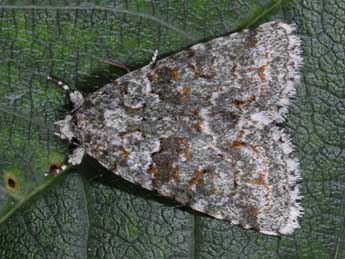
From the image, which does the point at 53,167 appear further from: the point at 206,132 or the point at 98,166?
the point at 206,132

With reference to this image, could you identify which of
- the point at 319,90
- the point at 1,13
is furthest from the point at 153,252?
the point at 1,13

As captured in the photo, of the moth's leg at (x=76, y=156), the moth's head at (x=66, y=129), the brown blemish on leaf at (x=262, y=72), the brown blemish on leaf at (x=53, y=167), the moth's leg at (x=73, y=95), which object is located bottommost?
the brown blemish on leaf at (x=53, y=167)

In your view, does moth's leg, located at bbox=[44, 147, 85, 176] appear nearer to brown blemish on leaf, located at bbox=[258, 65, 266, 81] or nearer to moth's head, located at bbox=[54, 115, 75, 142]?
moth's head, located at bbox=[54, 115, 75, 142]

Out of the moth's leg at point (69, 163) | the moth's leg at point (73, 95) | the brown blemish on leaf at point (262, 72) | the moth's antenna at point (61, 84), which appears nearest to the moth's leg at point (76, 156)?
the moth's leg at point (69, 163)

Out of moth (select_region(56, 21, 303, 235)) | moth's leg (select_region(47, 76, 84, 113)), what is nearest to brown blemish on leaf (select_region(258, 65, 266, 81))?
moth (select_region(56, 21, 303, 235))

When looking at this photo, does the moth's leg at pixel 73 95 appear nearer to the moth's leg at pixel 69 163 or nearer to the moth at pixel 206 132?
the moth at pixel 206 132

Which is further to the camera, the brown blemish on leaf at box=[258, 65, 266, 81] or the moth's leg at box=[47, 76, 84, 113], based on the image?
the moth's leg at box=[47, 76, 84, 113]
